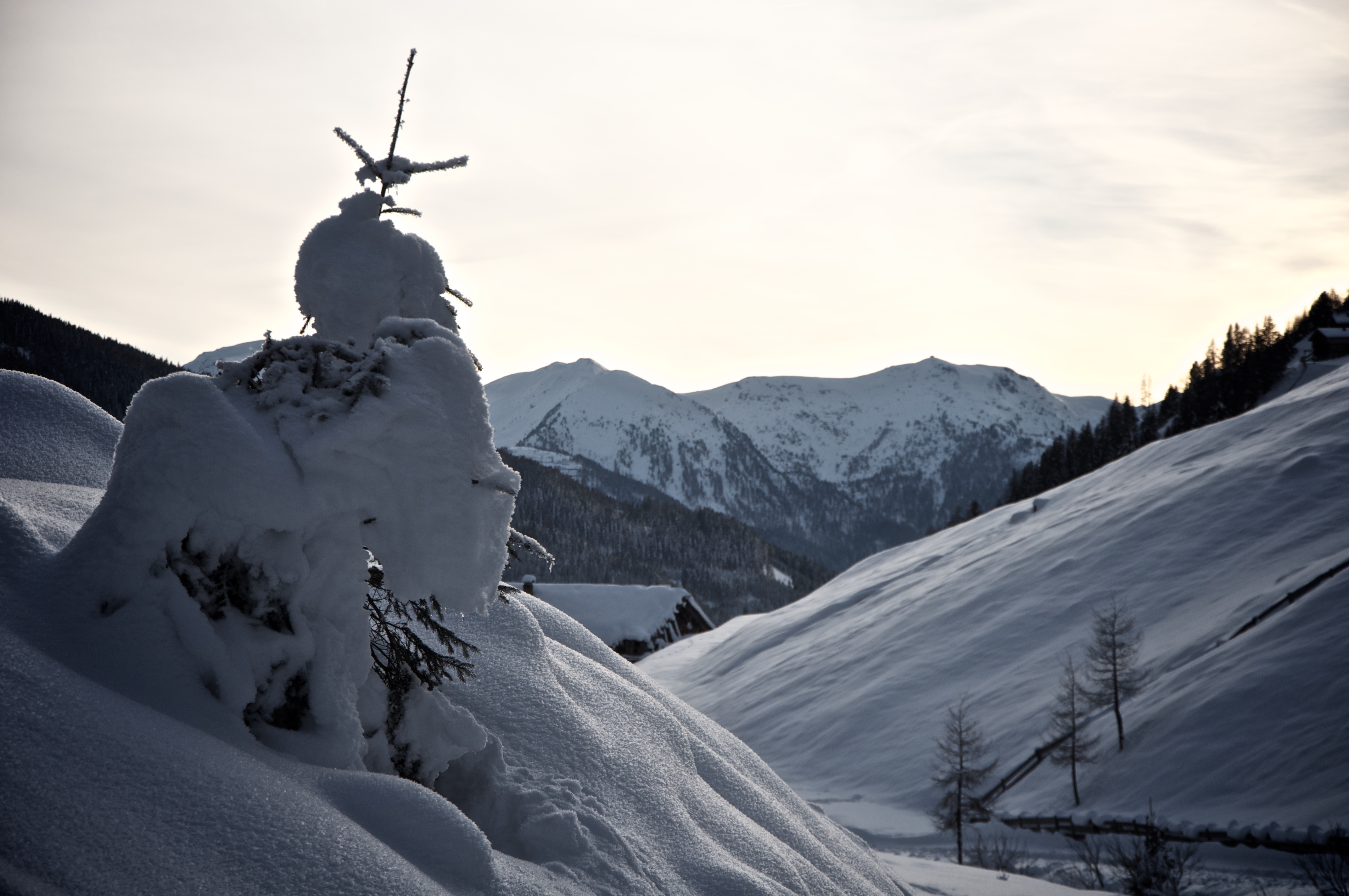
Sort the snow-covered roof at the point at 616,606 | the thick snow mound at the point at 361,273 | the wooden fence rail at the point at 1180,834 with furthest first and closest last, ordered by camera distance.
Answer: the snow-covered roof at the point at 616,606, the wooden fence rail at the point at 1180,834, the thick snow mound at the point at 361,273

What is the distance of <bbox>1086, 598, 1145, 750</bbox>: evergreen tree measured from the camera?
24.5 metres

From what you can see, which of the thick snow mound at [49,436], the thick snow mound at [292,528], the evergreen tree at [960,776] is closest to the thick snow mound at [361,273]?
the thick snow mound at [292,528]

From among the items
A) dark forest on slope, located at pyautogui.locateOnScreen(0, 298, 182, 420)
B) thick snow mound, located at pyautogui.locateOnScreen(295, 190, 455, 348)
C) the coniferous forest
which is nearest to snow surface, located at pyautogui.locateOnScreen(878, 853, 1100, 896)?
thick snow mound, located at pyautogui.locateOnScreen(295, 190, 455, 348)

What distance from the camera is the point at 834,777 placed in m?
29.0

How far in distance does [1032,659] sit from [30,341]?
50.8 metres

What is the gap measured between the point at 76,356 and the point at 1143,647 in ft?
172

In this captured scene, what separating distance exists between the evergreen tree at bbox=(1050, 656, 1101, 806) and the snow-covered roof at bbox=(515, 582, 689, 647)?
83.3ft

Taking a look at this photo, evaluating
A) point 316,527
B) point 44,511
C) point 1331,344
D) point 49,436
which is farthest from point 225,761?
point 1331,344

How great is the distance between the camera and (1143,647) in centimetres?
2759

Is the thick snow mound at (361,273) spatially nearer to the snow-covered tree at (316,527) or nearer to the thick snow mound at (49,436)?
the snow-covered tree at (316,527)

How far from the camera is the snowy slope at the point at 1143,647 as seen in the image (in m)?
21.2

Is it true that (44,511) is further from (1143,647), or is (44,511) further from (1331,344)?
(1331,344)

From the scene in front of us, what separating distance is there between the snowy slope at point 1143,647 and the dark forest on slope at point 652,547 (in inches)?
1788

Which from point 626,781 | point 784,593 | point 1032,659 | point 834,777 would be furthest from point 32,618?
point 784,593
